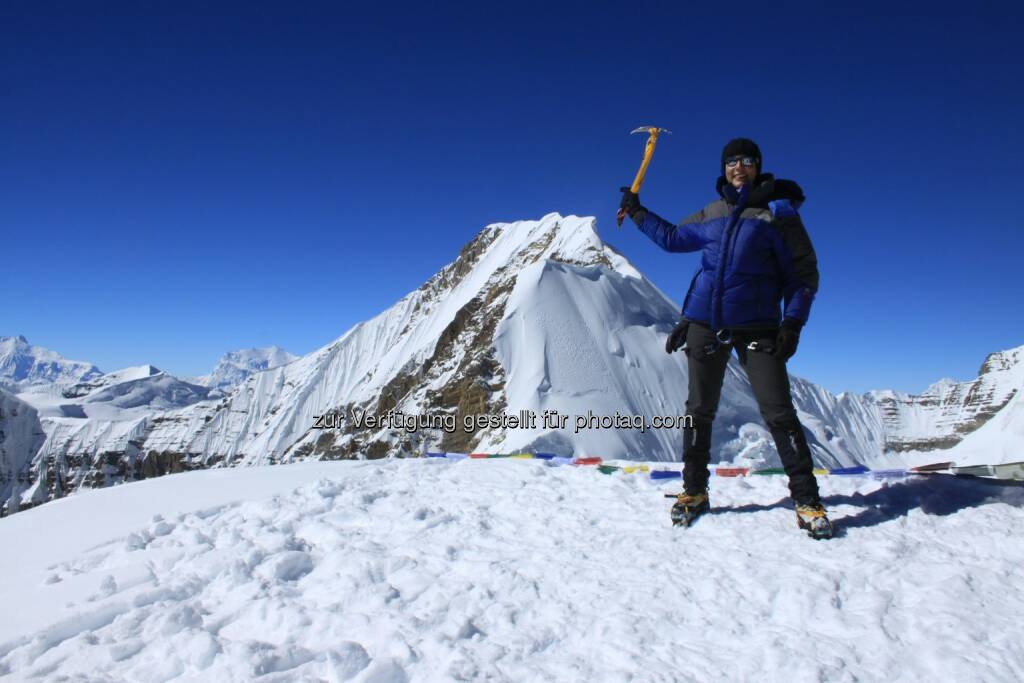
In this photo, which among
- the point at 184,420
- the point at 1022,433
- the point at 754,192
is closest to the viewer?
the point at 754,192

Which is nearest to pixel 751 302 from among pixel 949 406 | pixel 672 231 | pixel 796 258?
pixel 796 258

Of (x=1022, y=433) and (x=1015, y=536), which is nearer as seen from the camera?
(x=1015, y=536)

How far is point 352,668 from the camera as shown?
2.81m

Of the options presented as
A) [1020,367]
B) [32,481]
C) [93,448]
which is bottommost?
[32,481]

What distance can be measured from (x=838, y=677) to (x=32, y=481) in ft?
624

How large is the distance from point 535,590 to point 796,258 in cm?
287

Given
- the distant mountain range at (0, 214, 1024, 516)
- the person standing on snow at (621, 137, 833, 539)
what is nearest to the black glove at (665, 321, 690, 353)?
the person standing on snow at (621, 137, 833, 539)

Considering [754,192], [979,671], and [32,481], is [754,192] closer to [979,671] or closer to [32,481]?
[979,671]

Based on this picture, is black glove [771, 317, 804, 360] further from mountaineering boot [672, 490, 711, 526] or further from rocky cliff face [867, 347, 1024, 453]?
rocky cliff face [867, 347, 1024, 453]

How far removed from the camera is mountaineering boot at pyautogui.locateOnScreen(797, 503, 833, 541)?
Result: 12.1 feet

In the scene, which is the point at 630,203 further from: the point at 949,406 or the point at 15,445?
the point at 949,406

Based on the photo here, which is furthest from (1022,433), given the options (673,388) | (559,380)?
(559,380)

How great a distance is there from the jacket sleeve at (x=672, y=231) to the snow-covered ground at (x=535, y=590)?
6.90ft

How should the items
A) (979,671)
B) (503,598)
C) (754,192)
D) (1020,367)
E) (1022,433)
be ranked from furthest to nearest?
(1020,367) < (1022,433) < (754,192) < (503,598) < (979,671)
